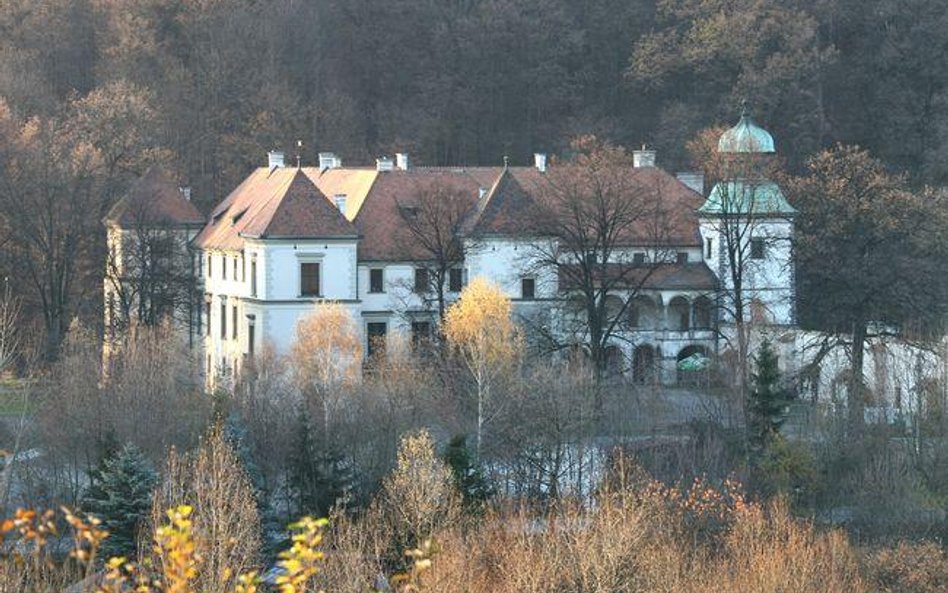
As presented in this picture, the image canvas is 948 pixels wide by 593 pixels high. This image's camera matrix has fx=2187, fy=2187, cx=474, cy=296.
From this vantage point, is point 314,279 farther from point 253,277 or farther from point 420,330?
point 420,330

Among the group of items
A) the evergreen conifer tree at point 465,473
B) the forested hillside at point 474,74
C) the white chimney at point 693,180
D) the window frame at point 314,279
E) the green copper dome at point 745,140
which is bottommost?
the evergreen conifer tree at point 465,473

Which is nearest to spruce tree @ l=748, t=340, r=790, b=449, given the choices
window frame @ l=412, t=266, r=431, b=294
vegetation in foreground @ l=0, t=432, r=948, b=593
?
vegetation in foreground @ l=0, t=432, r=948, b=593

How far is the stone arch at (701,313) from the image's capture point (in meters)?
60.5

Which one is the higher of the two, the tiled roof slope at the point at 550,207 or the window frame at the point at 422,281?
the tiled roof slope at the point at 550,207

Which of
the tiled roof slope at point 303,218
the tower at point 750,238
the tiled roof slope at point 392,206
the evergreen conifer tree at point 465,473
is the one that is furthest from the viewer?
the tower at point 750,238

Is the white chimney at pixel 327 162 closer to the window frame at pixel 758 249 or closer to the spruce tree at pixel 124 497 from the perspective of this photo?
the window frame at pixel 758 249

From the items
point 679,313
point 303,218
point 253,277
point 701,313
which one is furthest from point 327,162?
point 701,313

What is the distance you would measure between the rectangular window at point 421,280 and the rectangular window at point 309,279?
9.57 ft

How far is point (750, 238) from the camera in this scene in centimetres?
6016

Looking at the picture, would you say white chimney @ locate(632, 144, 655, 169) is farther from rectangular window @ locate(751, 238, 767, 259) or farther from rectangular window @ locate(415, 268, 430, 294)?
rectangular window @ locate(415, 268, 430, 294)

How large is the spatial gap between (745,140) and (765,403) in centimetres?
2085

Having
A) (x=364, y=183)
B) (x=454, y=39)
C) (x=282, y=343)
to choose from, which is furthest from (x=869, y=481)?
(x=454, y=39)

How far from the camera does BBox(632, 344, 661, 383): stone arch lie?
57.3m

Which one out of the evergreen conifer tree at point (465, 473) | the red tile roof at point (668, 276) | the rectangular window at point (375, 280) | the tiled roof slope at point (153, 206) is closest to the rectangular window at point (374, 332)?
the rectangular window at point (375, 280)
